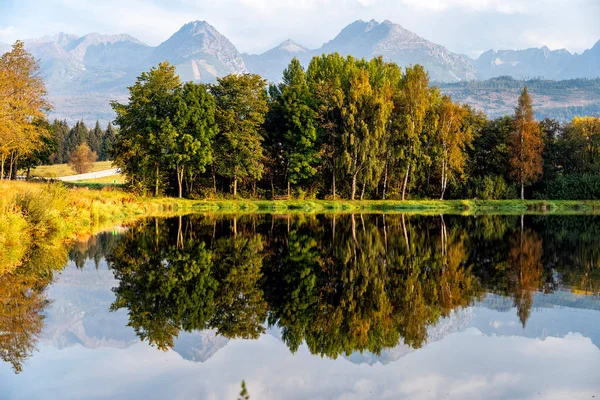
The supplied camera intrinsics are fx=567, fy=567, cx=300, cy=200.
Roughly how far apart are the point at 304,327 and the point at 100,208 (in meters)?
31.9

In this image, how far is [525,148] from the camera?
68.9 meters

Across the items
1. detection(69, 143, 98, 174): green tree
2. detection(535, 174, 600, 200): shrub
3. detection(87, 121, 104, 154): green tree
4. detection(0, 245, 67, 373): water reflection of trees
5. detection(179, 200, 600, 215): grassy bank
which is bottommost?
detection(179, 200, 600, 215): grassy bank

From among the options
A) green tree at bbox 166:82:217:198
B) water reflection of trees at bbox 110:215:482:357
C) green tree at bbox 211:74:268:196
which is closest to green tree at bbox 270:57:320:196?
green tree at bbox 211:74:268:196

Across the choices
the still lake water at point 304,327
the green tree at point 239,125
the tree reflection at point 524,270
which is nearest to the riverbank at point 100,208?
the still lake water at point 304,327

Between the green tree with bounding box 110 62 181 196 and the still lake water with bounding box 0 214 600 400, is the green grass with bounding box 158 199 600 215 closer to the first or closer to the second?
the green tree with bounding box 110 62 181 196

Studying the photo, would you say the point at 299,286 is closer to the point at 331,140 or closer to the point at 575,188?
the point at 331,140

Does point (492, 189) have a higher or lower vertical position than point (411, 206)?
higher

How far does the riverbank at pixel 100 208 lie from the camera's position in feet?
80.8

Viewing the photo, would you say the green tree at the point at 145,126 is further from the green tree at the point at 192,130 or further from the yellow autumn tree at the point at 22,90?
the yellow autumn tree at the point at 22,90

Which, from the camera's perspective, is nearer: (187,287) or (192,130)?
(187,287)

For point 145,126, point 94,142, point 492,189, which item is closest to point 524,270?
point 145,126

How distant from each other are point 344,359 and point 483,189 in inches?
2406

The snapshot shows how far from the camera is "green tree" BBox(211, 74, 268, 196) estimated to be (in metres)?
60.9

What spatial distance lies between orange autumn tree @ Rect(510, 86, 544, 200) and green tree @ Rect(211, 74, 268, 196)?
31111 mm
